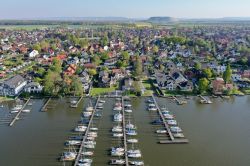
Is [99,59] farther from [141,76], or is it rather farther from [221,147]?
[221,147]

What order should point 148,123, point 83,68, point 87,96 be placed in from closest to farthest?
point 148,123
point 87,96
point 83,68

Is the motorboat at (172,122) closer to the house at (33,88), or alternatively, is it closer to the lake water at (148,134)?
the lake water at (148,134)

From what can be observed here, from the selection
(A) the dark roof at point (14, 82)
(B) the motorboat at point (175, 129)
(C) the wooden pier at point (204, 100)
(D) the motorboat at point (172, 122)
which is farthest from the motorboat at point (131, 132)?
(A) the dark roof at point (14, 82)

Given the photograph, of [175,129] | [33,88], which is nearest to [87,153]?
[175,129]

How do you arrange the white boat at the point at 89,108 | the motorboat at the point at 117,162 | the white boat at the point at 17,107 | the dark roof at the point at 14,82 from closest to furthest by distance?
the motorboat at the point at 117,162
the white boat at the point at 89,108
the white boat at the point at 17,107
the dark roof at the point at 14,82

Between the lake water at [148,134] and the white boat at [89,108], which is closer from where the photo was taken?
the lake water at [148,134]

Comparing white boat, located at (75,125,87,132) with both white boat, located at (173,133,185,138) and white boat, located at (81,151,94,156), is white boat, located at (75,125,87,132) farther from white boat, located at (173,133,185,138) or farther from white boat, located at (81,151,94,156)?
white boat, located at (173,133,185,138)

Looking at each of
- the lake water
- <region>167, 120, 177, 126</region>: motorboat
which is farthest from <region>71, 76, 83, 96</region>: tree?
<region>167, 120, 177, 126</region>: motorboat

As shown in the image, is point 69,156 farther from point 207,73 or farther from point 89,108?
point 207,73

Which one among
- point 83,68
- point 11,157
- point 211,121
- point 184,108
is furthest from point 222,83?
point 11,157
